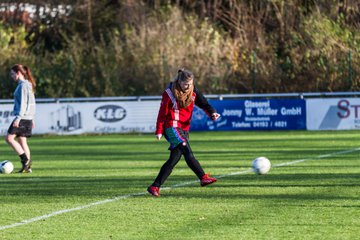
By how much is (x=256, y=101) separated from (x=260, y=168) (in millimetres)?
16252

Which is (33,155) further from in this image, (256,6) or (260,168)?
(256,6)

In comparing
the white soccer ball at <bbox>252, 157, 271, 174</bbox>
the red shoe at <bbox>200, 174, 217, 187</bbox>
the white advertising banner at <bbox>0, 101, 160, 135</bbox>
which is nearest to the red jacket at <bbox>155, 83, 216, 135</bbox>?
the red shoe at <bbox>200, 174, 217, 187</bbox>

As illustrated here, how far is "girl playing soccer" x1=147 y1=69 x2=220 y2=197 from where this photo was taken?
12.4 metres

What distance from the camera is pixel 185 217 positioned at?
1038cm

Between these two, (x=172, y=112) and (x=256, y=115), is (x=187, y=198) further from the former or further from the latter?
(x=256, y=115)

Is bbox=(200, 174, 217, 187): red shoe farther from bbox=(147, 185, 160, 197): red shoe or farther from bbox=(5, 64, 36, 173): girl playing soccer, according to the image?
bbox=(5, 64, 36, 173): girl playing soccer

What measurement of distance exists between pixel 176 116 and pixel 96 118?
19.1m

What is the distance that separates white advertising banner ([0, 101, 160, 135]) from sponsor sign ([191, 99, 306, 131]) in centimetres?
166

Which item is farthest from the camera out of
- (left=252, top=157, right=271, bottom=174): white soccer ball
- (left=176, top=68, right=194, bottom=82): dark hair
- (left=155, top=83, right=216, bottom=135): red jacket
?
(left=252, top=157, right=271, bottom=174): white soccer ball

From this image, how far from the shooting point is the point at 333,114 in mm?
29906

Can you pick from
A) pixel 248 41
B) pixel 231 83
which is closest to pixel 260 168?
pixel 231 83

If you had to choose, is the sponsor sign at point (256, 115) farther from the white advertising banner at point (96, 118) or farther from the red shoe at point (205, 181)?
the red shoe at point (205, 181)

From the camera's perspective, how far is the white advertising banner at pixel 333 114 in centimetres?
2958

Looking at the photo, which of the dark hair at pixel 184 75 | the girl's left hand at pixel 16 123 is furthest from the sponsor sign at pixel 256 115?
the dark hair at pixel 184 75
